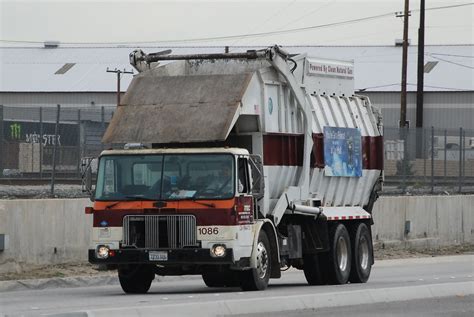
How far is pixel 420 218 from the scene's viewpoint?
35.4 m

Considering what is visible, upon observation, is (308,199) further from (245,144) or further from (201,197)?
(201,197)

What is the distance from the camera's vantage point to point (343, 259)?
22.5 meters

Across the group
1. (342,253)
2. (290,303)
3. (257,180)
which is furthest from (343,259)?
(290,303)

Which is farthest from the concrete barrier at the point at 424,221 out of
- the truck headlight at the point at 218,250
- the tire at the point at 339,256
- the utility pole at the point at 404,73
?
the utility pole at the point at 404,73

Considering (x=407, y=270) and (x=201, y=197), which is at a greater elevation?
(x=201, y=197)

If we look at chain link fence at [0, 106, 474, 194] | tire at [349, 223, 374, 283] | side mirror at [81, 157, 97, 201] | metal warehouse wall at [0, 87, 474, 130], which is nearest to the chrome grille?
side mirror at [81, 157, 97, 201]

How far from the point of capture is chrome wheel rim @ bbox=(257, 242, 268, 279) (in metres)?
19.0

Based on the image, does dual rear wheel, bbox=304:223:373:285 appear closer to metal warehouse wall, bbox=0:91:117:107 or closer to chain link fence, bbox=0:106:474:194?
chain link fence, bbox=0:106:474:194

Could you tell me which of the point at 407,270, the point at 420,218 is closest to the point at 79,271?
the point at 407,270

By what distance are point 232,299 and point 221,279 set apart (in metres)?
4.88

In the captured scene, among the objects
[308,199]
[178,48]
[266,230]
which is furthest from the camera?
[178,48]

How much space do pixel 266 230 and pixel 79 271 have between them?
17.7 feet

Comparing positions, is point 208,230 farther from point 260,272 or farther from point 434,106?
point 434,106

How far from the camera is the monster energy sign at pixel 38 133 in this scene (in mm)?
24781
